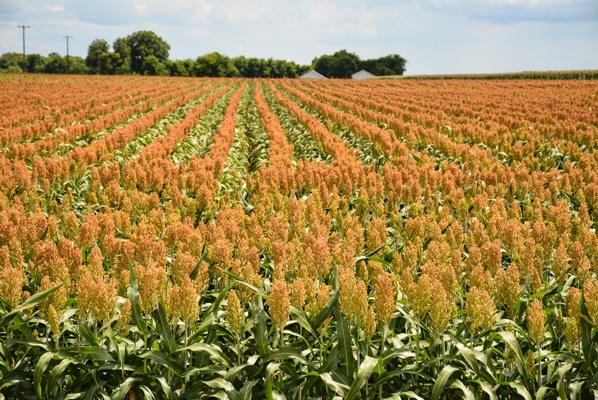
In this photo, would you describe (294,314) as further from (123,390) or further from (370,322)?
(123,390)

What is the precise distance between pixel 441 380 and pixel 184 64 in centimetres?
11901

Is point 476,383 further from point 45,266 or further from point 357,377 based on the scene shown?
point 45,266

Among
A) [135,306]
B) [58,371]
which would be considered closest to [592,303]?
[135,306]

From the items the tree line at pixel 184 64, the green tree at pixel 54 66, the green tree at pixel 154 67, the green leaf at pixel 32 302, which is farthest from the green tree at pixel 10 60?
the green leaf at pixel 32 302

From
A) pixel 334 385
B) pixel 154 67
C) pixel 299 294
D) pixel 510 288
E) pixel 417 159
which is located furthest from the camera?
pixel 154 67

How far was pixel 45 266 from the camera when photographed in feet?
11.3

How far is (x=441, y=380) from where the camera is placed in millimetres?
2834

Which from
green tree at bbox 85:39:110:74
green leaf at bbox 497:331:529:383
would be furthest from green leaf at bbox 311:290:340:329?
green tree at bbox 85:39:110:74

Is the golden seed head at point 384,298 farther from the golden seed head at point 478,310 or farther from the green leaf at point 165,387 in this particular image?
the green leaf at point 165,387

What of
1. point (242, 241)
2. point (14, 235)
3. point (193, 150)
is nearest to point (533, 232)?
point (242, 241)

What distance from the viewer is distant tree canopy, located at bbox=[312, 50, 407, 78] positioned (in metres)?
119

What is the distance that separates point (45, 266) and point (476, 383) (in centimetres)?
275

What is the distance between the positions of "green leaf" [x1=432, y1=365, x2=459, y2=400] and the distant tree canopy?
11941 centimetres

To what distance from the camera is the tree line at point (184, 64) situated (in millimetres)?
109562
